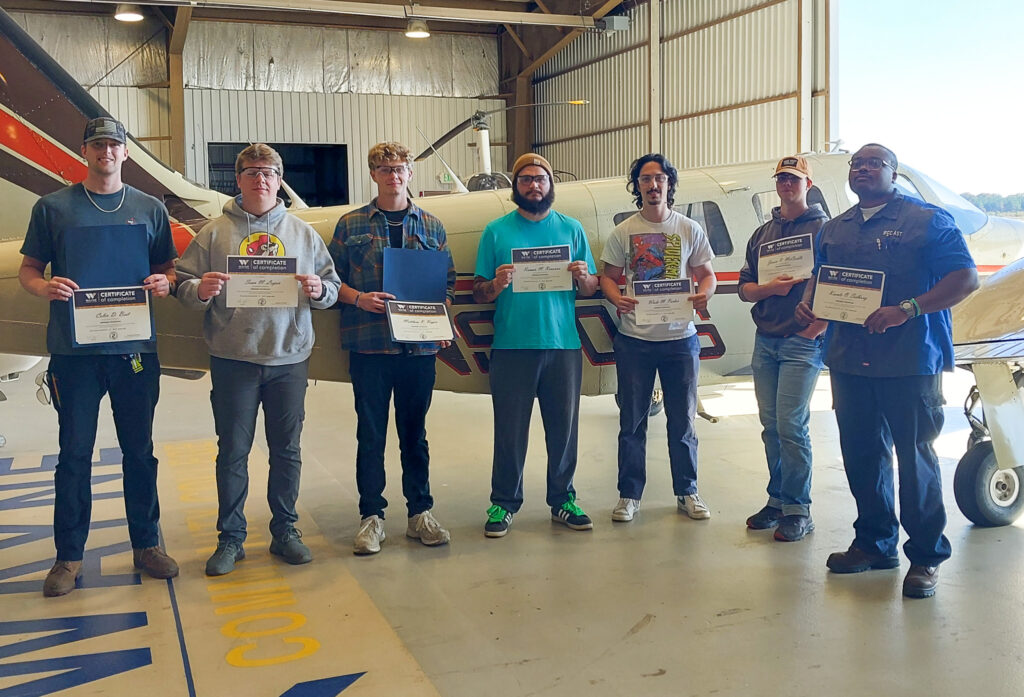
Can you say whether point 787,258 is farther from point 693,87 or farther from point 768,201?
point 693,87

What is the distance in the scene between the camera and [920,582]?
4082 millimetres

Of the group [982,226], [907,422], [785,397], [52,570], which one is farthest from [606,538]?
[982,226]

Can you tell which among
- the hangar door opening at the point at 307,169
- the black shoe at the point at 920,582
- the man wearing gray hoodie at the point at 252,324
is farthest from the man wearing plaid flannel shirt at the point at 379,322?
the hangar door opening at the point at 307,169

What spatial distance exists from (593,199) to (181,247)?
2535 millimetres

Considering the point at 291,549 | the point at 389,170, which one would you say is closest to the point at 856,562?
the point at 291,549

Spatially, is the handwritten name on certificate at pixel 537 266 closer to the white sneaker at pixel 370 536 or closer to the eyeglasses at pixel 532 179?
the eyeglasses at pixel 532 179

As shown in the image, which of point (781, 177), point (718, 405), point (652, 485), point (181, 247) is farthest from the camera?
point (718, 405)

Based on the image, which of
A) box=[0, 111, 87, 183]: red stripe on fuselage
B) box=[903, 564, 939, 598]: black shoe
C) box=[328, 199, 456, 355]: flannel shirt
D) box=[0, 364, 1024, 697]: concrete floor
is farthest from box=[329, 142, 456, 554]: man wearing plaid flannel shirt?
box=[0, 111, 87, 183]: red stripe on fuselage

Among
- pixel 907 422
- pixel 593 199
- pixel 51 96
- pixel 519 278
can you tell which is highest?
pixel 51 96

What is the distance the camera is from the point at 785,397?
485 cm

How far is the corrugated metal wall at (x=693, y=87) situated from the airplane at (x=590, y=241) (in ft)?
34.2

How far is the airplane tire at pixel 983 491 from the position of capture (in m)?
5.18

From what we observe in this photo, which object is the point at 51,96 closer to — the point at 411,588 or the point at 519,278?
the point at 519,278

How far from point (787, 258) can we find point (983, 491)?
1874mm
